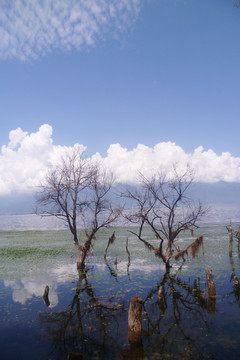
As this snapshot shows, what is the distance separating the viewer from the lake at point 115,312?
11914mm

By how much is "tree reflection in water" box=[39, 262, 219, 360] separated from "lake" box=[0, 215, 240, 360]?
0.04 metres

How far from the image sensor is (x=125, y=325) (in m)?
14.2

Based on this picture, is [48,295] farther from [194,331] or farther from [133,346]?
[194,331]

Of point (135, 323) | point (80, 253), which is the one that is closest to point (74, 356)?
point (135, 323)

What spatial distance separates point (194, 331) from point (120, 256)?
21952 millimetres

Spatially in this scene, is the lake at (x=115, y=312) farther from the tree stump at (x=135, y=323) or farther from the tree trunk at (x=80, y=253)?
the tree trunk at (x=80, y=253)

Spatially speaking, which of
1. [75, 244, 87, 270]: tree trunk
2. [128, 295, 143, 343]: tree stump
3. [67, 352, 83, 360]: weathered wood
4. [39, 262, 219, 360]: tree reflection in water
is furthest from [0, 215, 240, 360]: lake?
[75, 244, 87, 270]: tree trunk

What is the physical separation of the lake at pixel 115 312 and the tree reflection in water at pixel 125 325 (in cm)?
4

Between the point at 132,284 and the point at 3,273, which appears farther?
the point at 3,273

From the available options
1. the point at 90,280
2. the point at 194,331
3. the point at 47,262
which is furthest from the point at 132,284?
the point at 47,262

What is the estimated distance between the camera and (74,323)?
14.8m

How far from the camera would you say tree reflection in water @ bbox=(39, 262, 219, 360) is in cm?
1166

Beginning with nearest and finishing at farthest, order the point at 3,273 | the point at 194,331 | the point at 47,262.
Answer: the point at 194,331, the point at 3,273, the point at 47,262

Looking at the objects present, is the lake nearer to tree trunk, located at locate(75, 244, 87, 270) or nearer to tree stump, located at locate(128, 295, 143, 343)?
tree stump, located at locate(128, 295, 143, 343)
